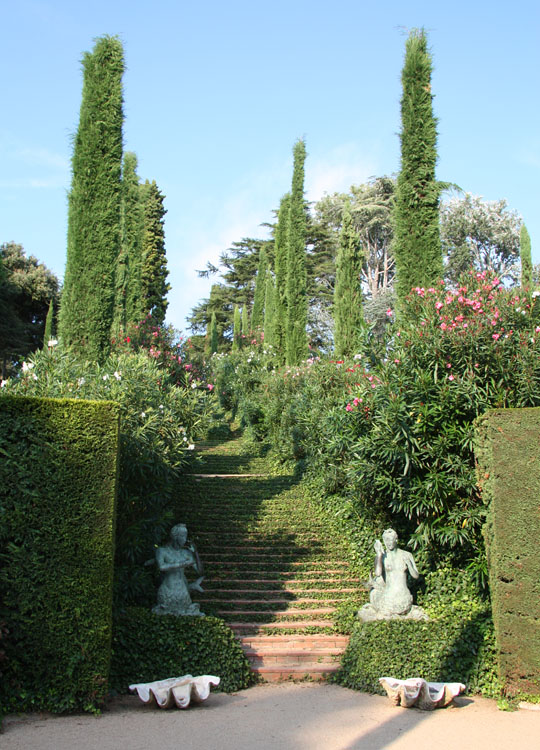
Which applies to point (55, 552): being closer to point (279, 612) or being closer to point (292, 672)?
point (292, 672)

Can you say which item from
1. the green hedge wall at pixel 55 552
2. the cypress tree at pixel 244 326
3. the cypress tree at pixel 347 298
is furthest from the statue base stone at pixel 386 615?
the cypress tree at pixel 244 326

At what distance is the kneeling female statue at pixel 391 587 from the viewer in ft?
26.6

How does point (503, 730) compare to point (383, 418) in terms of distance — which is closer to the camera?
point (503, 730)

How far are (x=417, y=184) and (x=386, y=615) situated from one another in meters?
8.44

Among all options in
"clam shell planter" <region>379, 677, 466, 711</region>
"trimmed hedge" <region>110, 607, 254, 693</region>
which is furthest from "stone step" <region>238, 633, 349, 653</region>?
"clam shell planter" <region>379, 677, 466, 711</region>

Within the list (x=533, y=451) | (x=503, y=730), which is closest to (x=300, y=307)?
(x=533, y=451)

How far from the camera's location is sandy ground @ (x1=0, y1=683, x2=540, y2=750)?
5.51m

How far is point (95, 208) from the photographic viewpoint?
1179 centimetres

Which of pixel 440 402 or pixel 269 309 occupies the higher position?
pixel 269 309

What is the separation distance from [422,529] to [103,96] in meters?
9.94

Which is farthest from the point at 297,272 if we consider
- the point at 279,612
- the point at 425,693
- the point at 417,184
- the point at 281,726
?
the point at 281,726

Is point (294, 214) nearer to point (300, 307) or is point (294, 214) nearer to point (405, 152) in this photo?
point (300, 307)

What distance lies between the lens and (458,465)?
8336 millimetres

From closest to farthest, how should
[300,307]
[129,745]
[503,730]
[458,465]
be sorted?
[129,745], [503,730], [458,465], [300,307]
